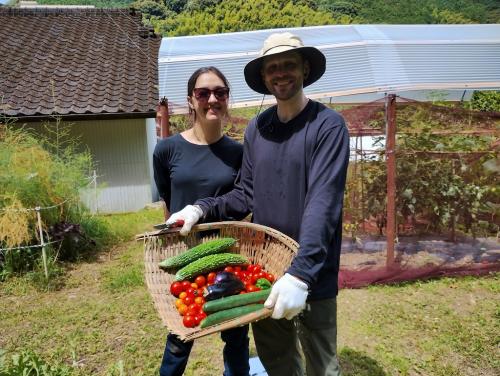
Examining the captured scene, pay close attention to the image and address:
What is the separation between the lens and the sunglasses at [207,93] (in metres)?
2.26

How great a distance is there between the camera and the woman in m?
2.29

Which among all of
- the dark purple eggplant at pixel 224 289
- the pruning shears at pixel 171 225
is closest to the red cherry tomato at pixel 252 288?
the dark purple eggplant at pixel 224 289

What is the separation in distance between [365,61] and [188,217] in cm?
457

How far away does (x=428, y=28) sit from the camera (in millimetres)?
6648

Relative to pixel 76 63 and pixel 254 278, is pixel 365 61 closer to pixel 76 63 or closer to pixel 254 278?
pixel 254 278

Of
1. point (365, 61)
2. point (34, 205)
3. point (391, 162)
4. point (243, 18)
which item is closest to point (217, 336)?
point (391, 162)

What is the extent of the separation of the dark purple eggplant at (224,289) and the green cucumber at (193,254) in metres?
0.29

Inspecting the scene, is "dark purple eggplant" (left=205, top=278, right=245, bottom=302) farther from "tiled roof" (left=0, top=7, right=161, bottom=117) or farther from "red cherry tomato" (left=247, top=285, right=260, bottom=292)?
"tiled roof" (left=0, top=7, right=161, bottom=117)

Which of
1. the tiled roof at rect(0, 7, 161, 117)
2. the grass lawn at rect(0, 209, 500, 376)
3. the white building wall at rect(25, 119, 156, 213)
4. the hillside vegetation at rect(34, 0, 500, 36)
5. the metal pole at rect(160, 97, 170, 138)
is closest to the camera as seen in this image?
the grass lawn at rect(0, 209, 500, 376)

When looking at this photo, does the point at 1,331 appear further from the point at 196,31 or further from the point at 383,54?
the point at 196,31

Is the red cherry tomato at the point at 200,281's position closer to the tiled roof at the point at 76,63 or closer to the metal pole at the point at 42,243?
the metal pole at the point at 42,243

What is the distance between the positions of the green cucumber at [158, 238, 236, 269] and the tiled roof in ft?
22.4

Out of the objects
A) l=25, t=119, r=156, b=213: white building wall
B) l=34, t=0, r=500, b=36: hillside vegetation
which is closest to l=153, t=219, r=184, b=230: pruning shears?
l=25, t=119, r=156, b=213: white building wall

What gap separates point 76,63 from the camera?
1015cm
